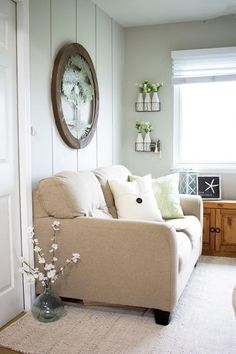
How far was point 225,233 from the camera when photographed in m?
4.05

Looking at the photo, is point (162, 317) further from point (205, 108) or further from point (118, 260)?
point (205, 108)

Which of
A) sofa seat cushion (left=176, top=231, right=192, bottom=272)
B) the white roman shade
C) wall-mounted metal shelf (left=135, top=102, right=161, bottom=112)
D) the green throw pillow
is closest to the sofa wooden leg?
sofa seat cushion (left=176, top=231, right=192, bottom=272)

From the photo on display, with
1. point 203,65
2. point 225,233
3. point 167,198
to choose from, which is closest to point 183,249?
point 167,198

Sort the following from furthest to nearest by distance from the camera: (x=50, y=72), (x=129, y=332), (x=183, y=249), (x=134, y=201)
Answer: (x=134, y=201)
(x=50, y=72)
(x=183, y=249)
(x=129, y=332)

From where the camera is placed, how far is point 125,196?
322 centimetres

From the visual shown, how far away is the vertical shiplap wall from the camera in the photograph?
113 inches

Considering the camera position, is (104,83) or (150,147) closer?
(104,83)

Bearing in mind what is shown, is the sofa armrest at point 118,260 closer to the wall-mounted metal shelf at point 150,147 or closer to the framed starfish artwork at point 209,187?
the framed starfish artwork at point 209,187

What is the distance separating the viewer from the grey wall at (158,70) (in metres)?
4.33

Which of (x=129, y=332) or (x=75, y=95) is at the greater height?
(x=75, y=95)

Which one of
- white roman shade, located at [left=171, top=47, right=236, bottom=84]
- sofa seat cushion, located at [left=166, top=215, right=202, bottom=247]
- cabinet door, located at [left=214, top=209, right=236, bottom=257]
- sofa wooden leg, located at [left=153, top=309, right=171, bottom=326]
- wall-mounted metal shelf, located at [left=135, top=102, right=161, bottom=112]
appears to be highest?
white roman shade, located at [left=171, top=47, right=236, bottom=84]

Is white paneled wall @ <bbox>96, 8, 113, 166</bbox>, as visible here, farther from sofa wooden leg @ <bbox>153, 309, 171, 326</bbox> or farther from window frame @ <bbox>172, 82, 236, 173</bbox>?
sofa wooden leg @ <bbox>153, 309, 171, 326</bbox>

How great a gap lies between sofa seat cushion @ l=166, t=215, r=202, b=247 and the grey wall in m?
1.00

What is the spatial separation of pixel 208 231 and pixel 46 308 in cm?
209
